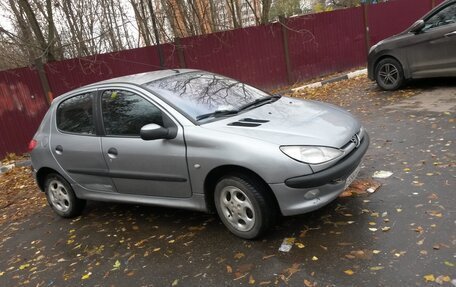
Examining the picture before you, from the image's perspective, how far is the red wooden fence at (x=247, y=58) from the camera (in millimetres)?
9320

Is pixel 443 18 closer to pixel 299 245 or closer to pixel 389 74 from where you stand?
pixel 389 74

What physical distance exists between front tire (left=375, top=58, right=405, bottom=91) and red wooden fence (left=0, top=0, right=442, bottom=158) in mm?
3918

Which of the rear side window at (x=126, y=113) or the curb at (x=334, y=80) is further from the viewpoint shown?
the curb at (x=334, y=80)

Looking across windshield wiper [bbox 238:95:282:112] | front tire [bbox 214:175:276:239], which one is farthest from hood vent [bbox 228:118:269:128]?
front tire [bbox 214:175:276:239]

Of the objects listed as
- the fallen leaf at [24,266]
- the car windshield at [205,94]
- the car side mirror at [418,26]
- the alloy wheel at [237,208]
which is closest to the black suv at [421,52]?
the car side mirror at [418,26]

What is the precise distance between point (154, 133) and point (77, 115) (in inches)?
60.9

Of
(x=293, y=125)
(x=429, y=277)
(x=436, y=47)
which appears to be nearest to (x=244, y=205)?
(x=293, y=125)

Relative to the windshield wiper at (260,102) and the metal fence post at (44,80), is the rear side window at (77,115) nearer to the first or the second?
the windshield wiper at (260,102)

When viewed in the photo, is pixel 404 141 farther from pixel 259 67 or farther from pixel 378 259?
pixel 259 67

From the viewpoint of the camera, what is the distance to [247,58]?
12047 millimetres

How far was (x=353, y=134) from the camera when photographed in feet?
12.6

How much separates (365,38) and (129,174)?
11989 mm

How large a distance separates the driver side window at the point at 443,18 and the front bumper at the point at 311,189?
5.74 meters

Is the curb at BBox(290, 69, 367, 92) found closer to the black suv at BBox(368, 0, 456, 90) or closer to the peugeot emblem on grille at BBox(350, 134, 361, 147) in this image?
the black suv at BBox(368, 0, 456, 90)
